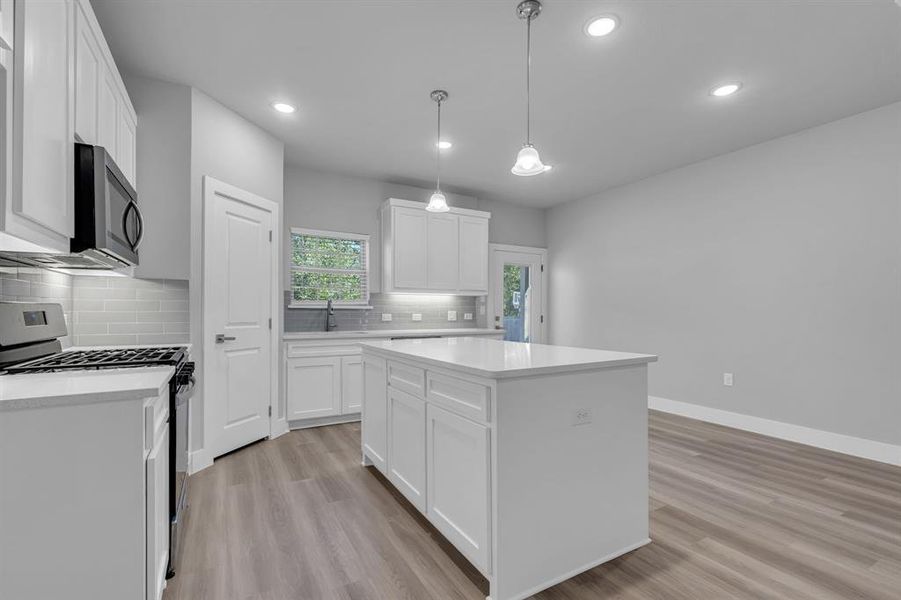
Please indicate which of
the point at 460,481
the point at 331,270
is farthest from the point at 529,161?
the point at 331,270

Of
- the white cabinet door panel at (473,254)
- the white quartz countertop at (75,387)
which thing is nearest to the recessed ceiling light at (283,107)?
the white quartz countertop at (75,387)

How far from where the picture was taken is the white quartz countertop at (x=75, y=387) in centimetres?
116

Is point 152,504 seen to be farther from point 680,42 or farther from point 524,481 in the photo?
point 680,42

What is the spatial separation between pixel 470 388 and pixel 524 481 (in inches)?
16.8

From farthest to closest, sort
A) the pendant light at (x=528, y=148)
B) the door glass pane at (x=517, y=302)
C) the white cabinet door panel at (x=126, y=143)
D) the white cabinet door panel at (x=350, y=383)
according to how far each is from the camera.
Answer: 1. the door glass pane at (x=517, y=302)
2. the white cabinet door panel at (x=350, y=383)
3. the white cabinet door panel at (x=126, y=143)
4. the pendant light at (x=528, y=148)

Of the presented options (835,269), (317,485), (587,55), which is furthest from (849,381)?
(317,485)

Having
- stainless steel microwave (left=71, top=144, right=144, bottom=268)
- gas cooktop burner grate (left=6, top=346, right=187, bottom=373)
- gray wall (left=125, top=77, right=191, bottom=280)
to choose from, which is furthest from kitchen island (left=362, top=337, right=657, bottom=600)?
gray wall (left=125, top=77, right=191, bottom=280)

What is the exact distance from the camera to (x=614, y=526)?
197cm

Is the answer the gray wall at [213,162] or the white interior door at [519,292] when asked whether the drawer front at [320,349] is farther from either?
the white interior door at [519,292]

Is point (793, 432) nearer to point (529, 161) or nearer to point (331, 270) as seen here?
point (529, 161)

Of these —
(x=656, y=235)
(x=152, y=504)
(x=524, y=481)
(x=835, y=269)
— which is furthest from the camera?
(x=656, y=235)

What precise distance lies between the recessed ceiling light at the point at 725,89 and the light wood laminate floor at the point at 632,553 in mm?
2736

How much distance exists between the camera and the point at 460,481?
1878mm

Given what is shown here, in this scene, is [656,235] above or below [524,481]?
above
